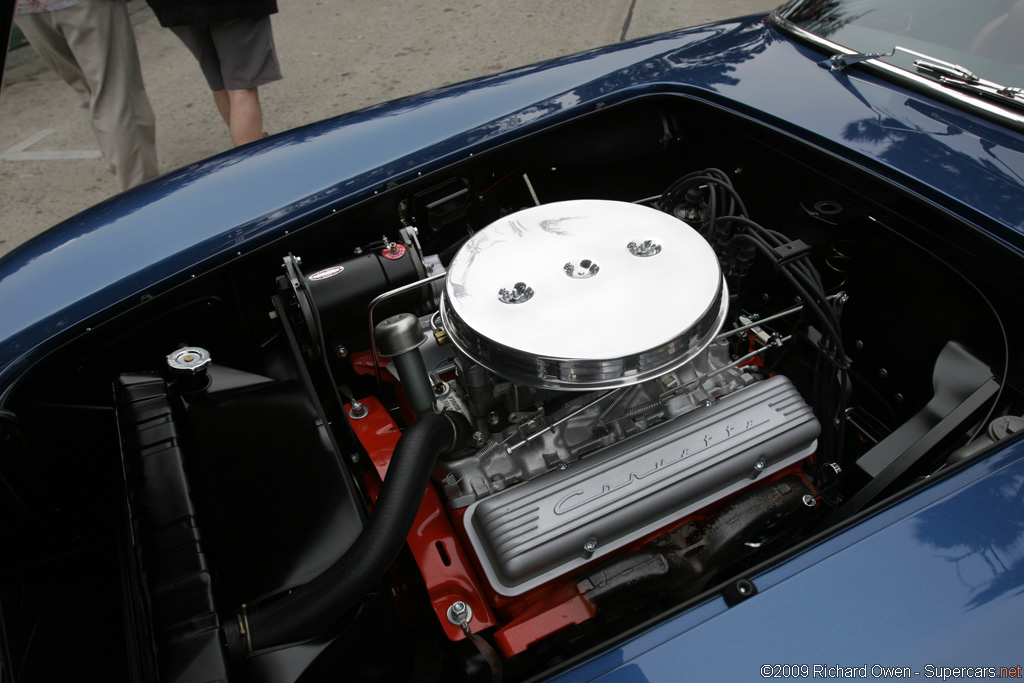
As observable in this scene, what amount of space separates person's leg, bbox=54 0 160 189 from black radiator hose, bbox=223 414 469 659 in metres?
2.68

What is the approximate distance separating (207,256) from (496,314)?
0.66 meters

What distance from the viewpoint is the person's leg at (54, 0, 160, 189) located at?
261 centimetres

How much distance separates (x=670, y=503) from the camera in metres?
1.10

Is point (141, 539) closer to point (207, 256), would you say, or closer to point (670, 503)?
point (207, 256)

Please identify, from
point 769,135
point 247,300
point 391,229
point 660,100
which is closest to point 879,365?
point 769,135

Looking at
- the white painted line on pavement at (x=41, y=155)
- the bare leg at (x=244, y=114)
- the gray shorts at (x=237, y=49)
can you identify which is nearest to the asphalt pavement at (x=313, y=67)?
the white painted line on pavement at (x=41, y=155)

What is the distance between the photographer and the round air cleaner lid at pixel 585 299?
0.98 metres

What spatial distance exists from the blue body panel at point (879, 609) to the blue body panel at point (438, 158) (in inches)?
21.1

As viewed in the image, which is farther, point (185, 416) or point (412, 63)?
point (412, 63)

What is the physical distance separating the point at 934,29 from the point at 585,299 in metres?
1.29

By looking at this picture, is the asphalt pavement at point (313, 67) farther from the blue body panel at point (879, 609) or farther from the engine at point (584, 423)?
the blue body panel at point (879, 609)

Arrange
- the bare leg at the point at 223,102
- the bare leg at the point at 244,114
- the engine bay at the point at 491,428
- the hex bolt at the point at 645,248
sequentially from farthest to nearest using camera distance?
the bare leg at the point at 223,102 → the bare leg at the point at 244,114 → the hex bolt at the point at 645,248 → the engine bay at the point at 491,428

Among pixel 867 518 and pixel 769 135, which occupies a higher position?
pixel 769 135
